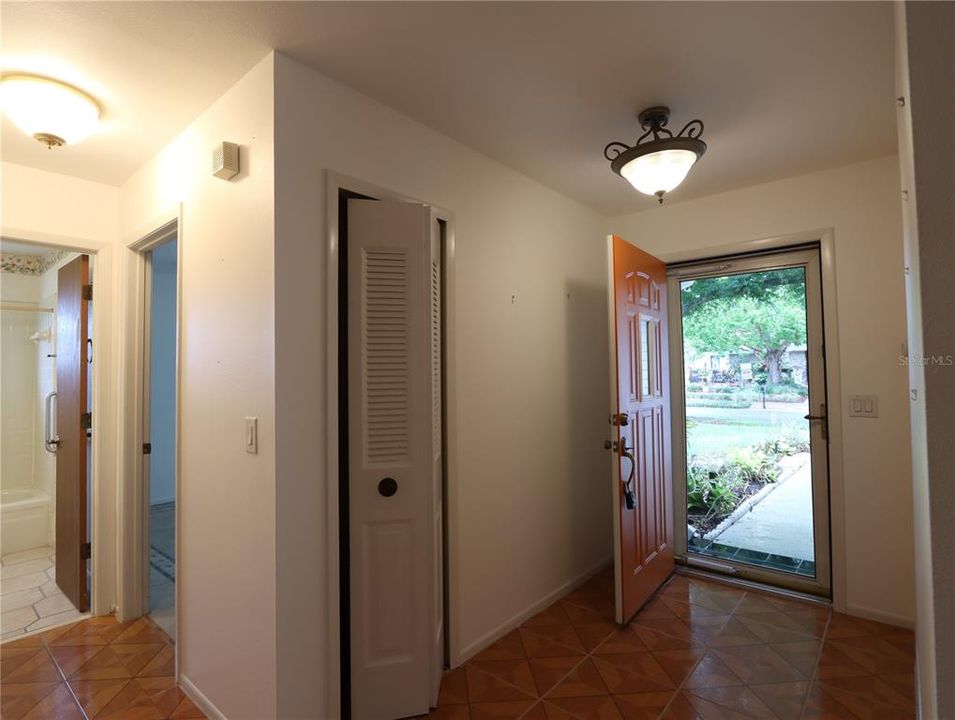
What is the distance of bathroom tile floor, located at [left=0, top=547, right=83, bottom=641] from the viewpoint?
8.74ft

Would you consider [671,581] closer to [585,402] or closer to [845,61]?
[585,402]

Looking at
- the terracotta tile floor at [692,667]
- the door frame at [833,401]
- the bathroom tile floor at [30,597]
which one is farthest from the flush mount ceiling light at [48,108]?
the door frame at [833,401]

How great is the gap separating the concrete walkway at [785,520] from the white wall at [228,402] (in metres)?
2.88

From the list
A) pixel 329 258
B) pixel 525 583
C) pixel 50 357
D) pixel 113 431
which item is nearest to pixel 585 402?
pixel 525 583

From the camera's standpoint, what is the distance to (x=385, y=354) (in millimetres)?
1848

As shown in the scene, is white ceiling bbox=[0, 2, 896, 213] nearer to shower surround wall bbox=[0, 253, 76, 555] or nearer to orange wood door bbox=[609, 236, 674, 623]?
orange wood door bbox=[609, 236, 674, 623]

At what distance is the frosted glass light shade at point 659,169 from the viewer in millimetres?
2004

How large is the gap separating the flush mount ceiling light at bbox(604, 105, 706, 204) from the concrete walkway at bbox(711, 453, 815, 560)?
198 centimetres

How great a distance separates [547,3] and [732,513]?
3103mm

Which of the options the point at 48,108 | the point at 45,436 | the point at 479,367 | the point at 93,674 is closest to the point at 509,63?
the point at 479,367

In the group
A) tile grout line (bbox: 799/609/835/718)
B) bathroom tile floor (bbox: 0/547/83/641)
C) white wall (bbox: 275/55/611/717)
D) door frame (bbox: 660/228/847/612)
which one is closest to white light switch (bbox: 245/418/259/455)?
white wall (bbox: 275/55/611/717)

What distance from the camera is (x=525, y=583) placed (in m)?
2.65

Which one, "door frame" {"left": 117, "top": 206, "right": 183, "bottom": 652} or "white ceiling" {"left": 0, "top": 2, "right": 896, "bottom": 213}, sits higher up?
"white ceiling" {"left": 0, "top": 2, "right": 896, "bottom": 213}

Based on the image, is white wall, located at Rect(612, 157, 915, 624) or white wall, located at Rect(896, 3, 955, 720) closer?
white wall, located at Rect(896, 3, 955, 720)
